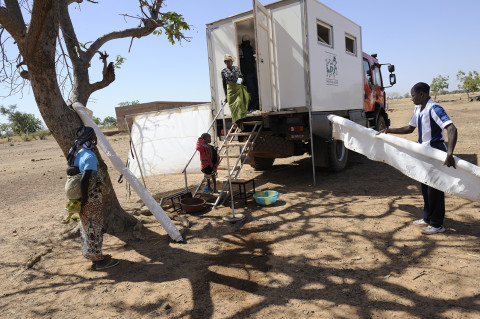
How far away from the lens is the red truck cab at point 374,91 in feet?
29.9

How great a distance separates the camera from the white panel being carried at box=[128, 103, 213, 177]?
28.5 feet

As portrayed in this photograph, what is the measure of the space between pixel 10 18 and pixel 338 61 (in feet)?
20.1

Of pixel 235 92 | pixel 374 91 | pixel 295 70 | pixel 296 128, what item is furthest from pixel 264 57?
pixel 374 91

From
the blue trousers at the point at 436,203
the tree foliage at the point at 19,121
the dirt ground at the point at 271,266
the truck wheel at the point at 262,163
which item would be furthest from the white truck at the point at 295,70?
the tree foliage at the point at 19,121

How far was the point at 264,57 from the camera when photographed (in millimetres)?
6004

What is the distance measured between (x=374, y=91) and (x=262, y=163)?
4291mm

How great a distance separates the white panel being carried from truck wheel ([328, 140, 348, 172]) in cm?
333

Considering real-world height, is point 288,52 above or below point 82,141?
above

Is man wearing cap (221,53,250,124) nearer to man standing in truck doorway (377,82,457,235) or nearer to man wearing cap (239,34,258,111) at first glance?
man wearing cap (239,34,258,111)

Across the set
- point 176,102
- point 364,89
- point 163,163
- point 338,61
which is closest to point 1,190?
point 163,163

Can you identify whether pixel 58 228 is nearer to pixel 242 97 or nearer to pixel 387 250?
pixel 242 97

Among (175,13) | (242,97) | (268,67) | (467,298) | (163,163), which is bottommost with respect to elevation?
(467,298)

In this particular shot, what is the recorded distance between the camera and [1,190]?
907cm

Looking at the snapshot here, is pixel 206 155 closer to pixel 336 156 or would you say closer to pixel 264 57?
pixel 264 57
